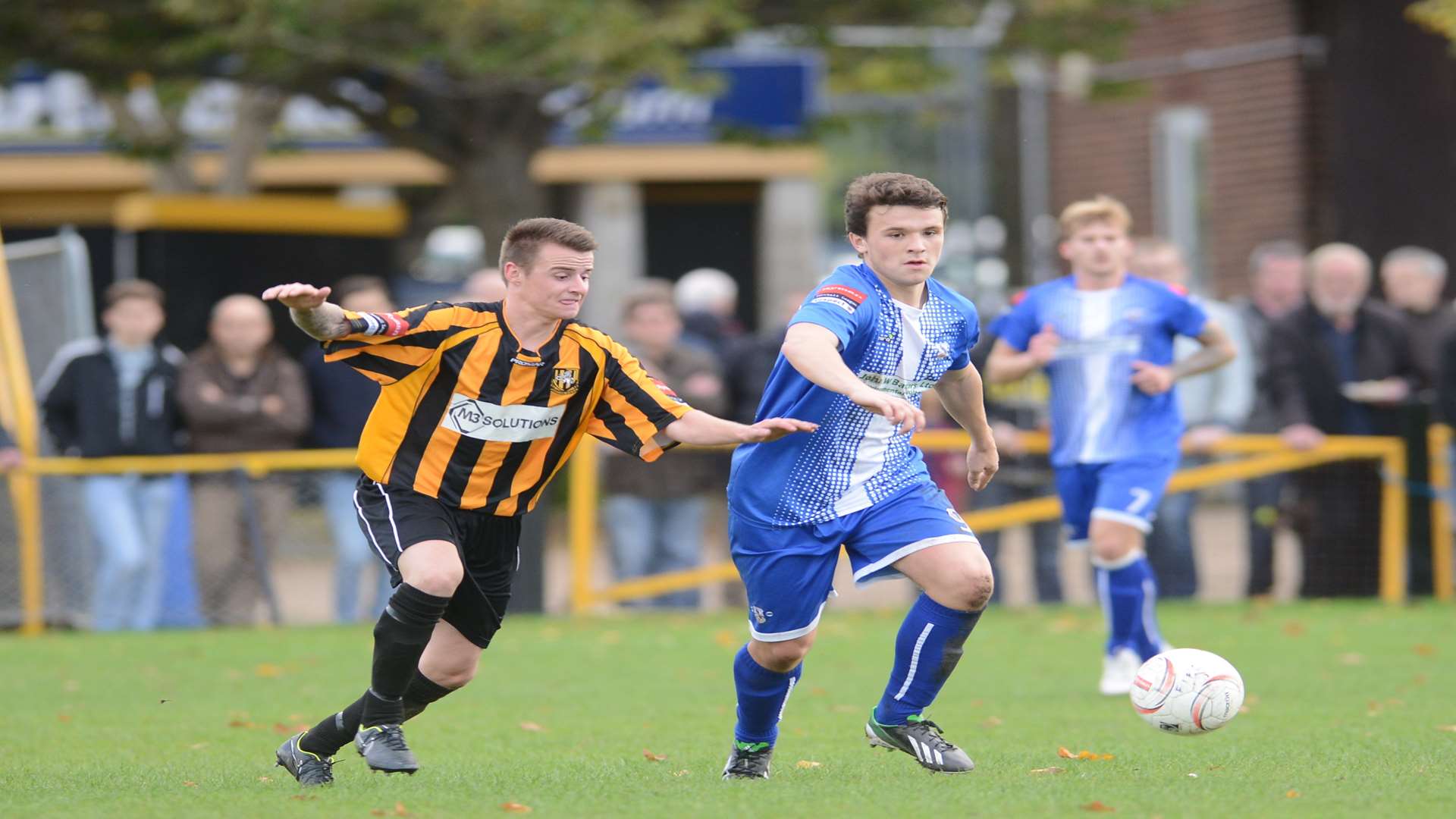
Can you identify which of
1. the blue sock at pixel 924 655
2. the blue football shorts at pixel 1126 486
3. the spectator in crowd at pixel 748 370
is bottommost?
the blue sock at pixel 924 655

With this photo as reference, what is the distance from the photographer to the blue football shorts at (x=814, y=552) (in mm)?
6504

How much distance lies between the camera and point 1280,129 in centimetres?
2133

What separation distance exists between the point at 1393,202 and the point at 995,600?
9.13 m

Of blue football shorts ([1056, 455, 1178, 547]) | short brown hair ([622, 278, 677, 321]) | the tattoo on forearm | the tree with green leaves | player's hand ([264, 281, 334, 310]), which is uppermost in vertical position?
the tree with green leaves

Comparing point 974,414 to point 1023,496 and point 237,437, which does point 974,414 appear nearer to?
point 1023,496

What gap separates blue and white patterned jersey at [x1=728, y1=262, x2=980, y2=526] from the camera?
652cm

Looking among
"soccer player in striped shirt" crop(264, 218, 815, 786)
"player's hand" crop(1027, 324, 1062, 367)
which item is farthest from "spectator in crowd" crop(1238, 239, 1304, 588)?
"soccer player in striped shirt" crop(264, 218, 815, 786)

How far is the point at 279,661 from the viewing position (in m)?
11.0

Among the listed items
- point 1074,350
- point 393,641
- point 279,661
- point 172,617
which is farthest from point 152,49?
point 393,641

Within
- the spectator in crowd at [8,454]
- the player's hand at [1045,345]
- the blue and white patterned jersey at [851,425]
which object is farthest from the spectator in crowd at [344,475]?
the blue and white patterned jersey at [851,425]

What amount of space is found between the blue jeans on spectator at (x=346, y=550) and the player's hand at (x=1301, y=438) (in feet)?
19.5

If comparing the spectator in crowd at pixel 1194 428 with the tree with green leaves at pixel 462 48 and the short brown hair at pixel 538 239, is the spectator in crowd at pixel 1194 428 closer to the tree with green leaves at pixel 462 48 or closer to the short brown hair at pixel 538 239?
the tree with green leaves at pixel 462 48

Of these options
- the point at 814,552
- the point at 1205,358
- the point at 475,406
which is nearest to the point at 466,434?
the point at 475,406

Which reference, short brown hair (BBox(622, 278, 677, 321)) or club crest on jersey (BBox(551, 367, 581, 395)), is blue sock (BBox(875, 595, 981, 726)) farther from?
short brown hair (BBox(622, 278, 677, 321))
